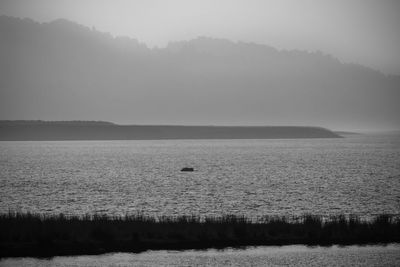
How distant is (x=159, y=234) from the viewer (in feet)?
91.6

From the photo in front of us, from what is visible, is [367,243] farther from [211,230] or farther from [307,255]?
[211,230]

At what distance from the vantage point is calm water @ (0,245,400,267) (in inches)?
941

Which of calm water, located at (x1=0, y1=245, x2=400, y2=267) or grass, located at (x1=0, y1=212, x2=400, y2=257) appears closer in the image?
calm water, located at (x1=0, y1=245, x2=400, y2=267)

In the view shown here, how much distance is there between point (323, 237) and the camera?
28391 millimetres

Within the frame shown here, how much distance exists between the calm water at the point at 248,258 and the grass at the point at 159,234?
1084 millimetres

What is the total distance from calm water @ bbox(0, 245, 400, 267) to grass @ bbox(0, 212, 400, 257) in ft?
3.56

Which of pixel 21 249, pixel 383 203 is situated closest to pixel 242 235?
pixel 21 249

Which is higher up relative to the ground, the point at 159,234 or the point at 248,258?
the point at 159,234

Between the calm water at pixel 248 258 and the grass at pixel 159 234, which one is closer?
the calm water at pixel 248 258

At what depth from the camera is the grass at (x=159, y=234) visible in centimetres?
2638

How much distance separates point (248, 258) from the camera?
2488 centimetres

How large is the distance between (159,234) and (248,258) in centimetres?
517

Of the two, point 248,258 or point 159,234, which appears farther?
point 159,234

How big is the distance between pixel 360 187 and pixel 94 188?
3245cm
